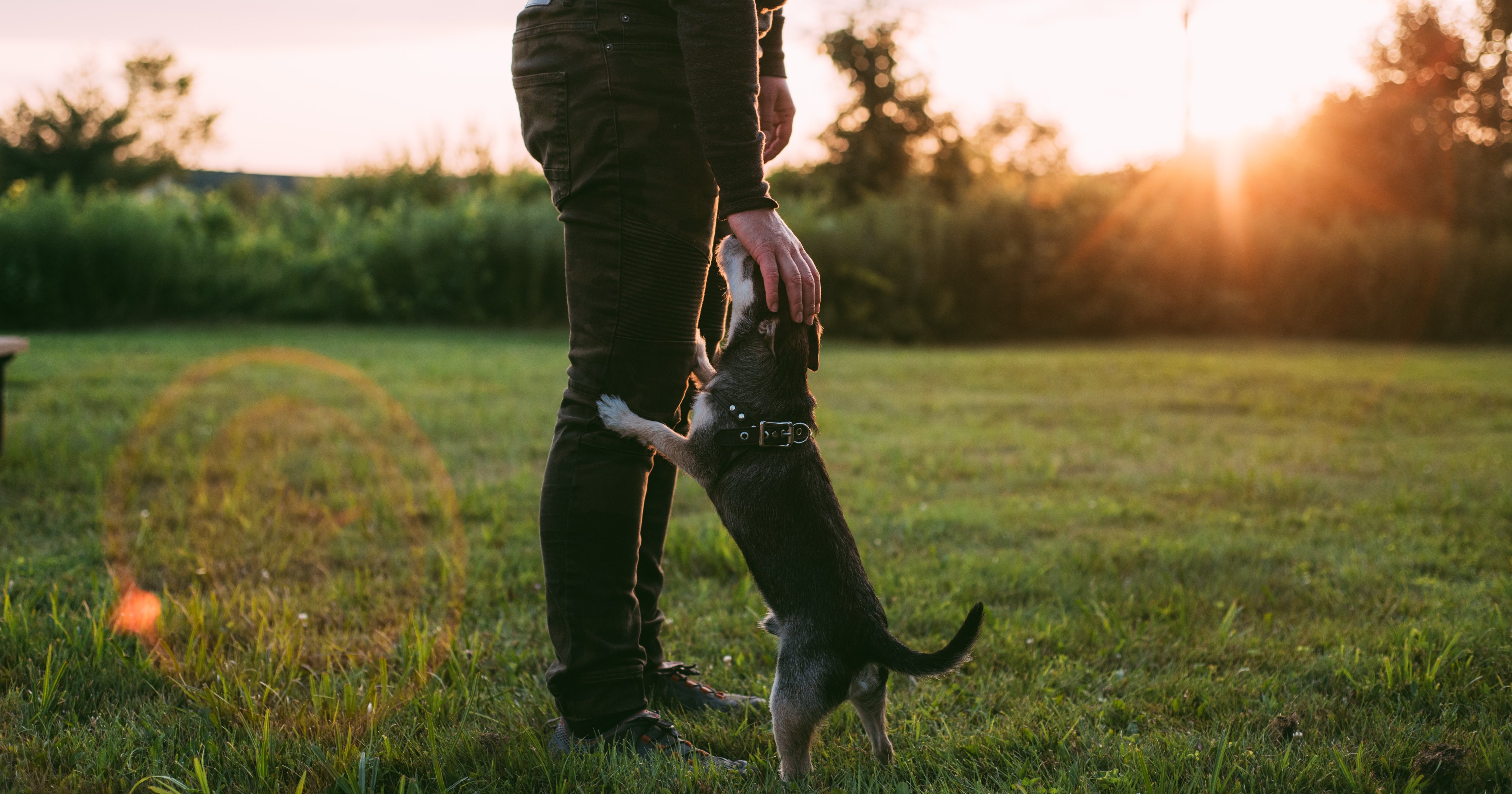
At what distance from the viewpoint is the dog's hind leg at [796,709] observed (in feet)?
6.69

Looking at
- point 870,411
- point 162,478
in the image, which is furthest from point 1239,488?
point 162,478

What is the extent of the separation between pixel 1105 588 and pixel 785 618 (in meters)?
1.80

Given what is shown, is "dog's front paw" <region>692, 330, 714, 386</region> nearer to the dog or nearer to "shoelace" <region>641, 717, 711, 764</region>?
the dog

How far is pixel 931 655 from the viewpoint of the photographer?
6.61 ft

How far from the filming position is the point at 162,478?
473 cm

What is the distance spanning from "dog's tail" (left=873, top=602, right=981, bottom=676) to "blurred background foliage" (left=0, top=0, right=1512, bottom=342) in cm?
1418

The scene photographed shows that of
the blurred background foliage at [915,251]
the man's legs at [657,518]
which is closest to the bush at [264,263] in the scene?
the blurred background foliage at [915,251]

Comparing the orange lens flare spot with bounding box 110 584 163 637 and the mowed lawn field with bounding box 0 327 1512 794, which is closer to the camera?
the mowed lawn field with bounding box 0 327 1512 794

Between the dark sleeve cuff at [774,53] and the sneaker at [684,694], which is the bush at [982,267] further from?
the sneaker at [684,694]

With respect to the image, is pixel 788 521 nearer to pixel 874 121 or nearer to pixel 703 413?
pixel 703 413

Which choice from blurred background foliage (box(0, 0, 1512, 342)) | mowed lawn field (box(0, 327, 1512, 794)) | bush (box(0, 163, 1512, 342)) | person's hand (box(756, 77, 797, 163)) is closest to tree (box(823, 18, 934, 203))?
blurred background foliage (box(0, 0, 1512, 342))

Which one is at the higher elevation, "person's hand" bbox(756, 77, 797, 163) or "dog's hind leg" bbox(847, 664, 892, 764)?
"person's hand" bbox(756, 77, 797, 163)

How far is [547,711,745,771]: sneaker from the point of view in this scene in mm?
2133

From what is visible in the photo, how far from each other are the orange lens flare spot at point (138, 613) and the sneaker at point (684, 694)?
1.44 metres
